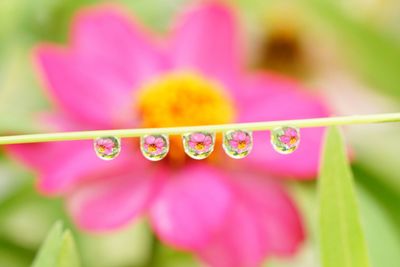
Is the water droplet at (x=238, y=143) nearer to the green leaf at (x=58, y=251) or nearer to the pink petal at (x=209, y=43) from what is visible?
the green leaf at (x=58, y=251)

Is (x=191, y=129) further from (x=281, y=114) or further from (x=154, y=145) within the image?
(x=281, y=114)

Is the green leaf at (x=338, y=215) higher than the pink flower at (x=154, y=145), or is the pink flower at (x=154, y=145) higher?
the pink flower at (x=154, y=145)

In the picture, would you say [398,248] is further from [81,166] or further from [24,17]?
[24,17]

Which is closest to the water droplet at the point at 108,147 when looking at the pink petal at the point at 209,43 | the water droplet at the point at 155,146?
the water droplet at the point at 155,146

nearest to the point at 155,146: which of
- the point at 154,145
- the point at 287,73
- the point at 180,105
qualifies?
the point at 154,145

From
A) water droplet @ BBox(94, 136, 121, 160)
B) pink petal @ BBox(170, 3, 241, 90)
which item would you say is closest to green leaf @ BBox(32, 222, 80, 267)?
water droplet @ BBox(94, 136, 121, 160)

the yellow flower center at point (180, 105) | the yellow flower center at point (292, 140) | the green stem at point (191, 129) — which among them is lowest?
the yellow flower center at point (292, 140)

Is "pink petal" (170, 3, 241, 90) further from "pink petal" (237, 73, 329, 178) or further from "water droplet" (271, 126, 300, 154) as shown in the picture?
"water droplet" (271, 126, 300, 154)
